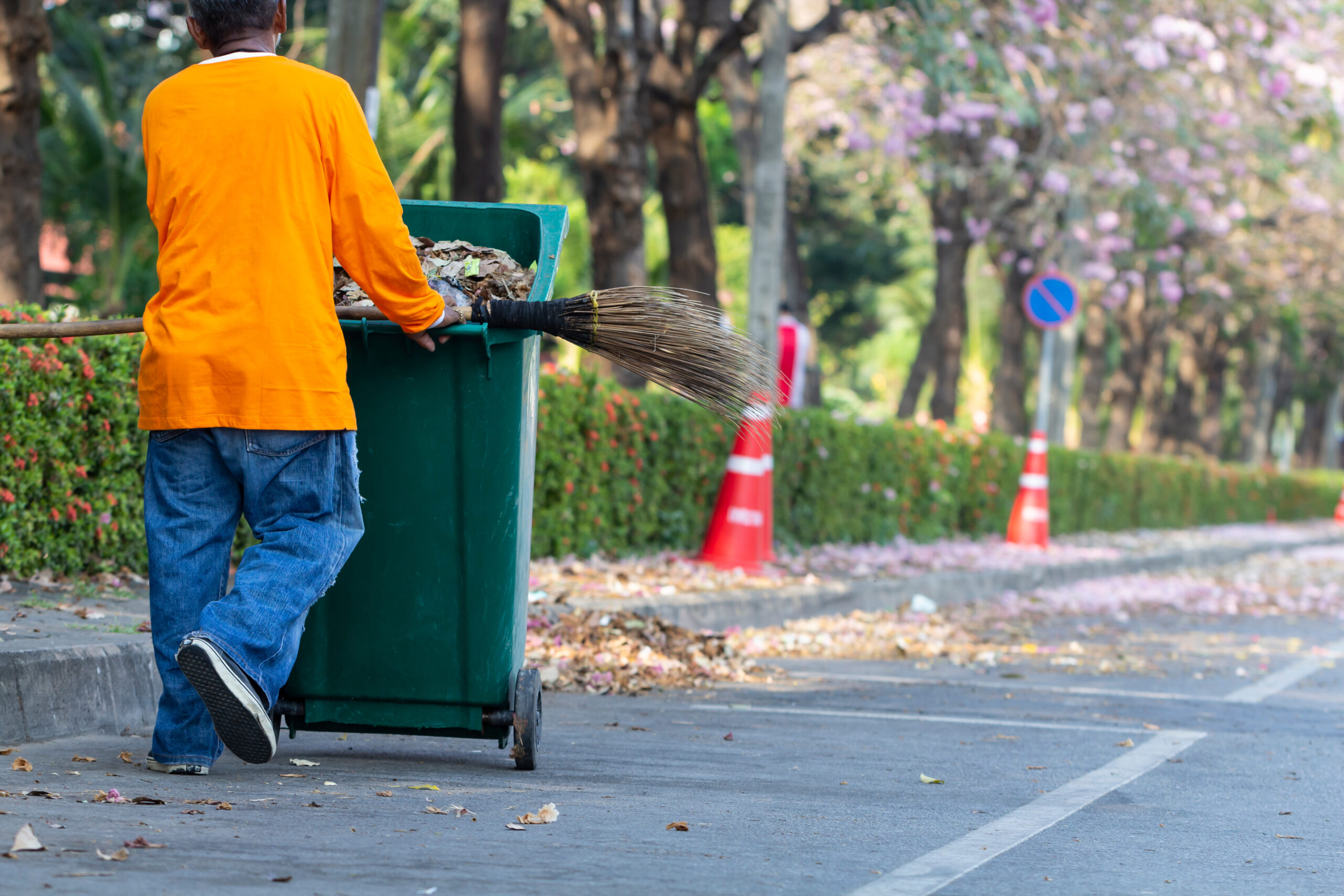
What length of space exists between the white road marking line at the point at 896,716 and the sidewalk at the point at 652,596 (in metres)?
1.34

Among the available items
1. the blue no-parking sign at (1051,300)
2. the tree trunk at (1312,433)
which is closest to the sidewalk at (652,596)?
the blue no-parking sign at (1051,300)

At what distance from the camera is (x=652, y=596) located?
902 cm

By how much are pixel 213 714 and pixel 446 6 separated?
26.8 metres

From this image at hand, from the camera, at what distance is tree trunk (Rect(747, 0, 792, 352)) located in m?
12.7

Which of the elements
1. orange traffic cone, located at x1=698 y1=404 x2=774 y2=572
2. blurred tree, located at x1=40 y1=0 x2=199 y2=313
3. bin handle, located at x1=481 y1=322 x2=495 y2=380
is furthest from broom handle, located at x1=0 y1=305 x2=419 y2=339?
blurred tree, located at x1=40 y1=0 x2=199 y2=313

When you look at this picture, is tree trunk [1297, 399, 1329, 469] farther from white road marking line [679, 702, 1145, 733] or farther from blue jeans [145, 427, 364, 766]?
blue jeans [145, 427, 364, 766]

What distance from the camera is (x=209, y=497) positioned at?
13.8ft

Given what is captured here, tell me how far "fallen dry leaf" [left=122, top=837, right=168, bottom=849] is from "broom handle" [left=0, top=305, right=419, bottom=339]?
1.25 meters

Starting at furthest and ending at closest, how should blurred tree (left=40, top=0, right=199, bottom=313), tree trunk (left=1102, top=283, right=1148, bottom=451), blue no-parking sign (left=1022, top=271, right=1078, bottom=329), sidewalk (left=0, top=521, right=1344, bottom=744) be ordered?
1. tree trunk (left=1102, top=283, right=1148, bottom=451)
2. blurred tree (left=40, top=0, right=199, bottom=313)
3. blue no-parking sign (left=1022, top=271, right=1078, bottom=329)
4. sidewalk (left=0, top=521, right=1344, bottom=744)

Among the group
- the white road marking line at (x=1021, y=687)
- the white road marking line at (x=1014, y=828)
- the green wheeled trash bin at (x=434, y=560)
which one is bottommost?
the white road marking line at (x=1021, y=687)

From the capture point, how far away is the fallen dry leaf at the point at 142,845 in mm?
3412

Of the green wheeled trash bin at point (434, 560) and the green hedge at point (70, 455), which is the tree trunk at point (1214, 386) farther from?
the green wheeled trash bin at point (434, 560)

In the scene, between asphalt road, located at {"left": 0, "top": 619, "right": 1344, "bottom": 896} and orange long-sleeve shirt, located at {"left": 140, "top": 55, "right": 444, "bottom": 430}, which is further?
orange long-sleeve shirt, located at {"left": 140, "top": 55, "right": 444, "bottom": 430}

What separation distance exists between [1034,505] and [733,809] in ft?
42.7
